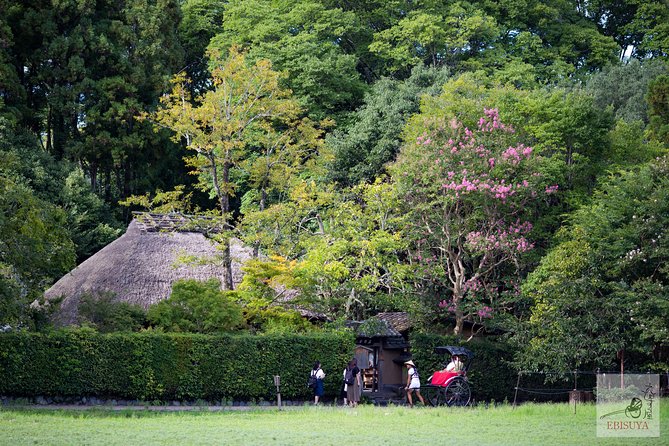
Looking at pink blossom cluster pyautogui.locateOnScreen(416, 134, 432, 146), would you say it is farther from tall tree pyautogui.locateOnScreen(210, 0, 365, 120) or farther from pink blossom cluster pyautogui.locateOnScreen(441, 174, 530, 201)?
tall tree pyautogui.locateOnScreen(210, 0, 365, 120)

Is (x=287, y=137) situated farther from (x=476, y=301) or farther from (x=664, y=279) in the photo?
(x=664, y=279)

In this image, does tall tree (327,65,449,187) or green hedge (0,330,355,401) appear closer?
green hedge (0,330,355,401)

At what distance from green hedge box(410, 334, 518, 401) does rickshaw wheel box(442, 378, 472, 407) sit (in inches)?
186

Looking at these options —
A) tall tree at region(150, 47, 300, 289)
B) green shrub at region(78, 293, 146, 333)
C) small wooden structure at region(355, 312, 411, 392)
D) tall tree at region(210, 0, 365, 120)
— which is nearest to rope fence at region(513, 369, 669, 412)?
small wooden structure at region(355, 312, 411, 392)

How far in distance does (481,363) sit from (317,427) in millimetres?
13802

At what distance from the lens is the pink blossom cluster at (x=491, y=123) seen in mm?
34406

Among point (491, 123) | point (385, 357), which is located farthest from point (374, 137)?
point (385, 357)

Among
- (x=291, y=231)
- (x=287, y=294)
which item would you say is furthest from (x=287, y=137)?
(x=287, y=294)

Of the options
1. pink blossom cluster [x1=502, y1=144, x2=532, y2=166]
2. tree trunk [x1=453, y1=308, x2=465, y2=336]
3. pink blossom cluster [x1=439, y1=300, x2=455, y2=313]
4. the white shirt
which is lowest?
the white shirt

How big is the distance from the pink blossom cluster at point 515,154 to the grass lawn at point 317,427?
11948 millimetres

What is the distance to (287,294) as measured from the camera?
33000mm

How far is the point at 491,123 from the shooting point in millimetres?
34781

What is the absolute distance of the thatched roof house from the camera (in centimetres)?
3116
